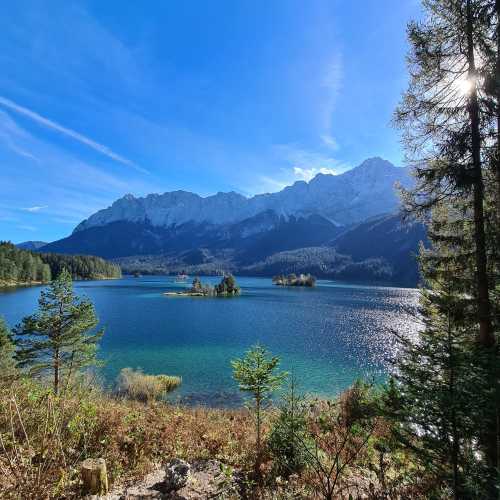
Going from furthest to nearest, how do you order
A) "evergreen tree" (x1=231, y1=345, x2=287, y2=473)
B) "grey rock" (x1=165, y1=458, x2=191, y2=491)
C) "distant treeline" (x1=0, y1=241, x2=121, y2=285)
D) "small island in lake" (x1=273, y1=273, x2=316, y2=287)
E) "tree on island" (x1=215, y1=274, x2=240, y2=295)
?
1. "small island in lake" (x1=273, y1=273, x2=316, y2=287)
2. "distant treeline" (x1=0, y1=241, x2=121, y2=285)
3. "tree on island" (x1=215, y1=274, x2=240, y2=295)
4. "evergreen tree" (x1=231, y1=345, x2=287, y2=473)
5. "grey rock" (x1=165, y1=458, x2=191, y2=491)

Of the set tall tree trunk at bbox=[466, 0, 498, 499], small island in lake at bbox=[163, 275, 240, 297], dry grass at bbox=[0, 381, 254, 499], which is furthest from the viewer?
small island in lake at bbox=[163, 275, 240, 297]

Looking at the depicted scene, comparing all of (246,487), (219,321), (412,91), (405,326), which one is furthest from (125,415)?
(405,326)

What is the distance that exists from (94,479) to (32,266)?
489 ft

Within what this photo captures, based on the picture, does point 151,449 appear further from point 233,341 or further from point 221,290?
point 221,290

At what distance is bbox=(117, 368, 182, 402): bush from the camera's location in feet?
72.5

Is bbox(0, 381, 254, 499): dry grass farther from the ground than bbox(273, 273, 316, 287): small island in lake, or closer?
farther from the ground

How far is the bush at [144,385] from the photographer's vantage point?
22.1 m

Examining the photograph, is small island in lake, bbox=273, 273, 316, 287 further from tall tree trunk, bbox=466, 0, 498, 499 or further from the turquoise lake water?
tall tree trunk, bbox=466, 0, 498, 499

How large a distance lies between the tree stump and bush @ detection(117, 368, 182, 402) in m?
16.4

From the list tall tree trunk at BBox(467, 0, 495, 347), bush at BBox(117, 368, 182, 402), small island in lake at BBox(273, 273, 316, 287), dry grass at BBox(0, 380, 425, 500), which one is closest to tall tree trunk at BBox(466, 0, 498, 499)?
tall tree trunk at BBox(467, 0, 495, 347)

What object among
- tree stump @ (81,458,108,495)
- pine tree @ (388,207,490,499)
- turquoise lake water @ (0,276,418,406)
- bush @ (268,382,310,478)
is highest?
pine tree @ (388,207,490,499)

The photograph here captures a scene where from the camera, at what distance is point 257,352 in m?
10.1

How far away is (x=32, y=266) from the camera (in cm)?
12762

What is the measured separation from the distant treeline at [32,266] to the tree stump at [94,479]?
97.7 metres
